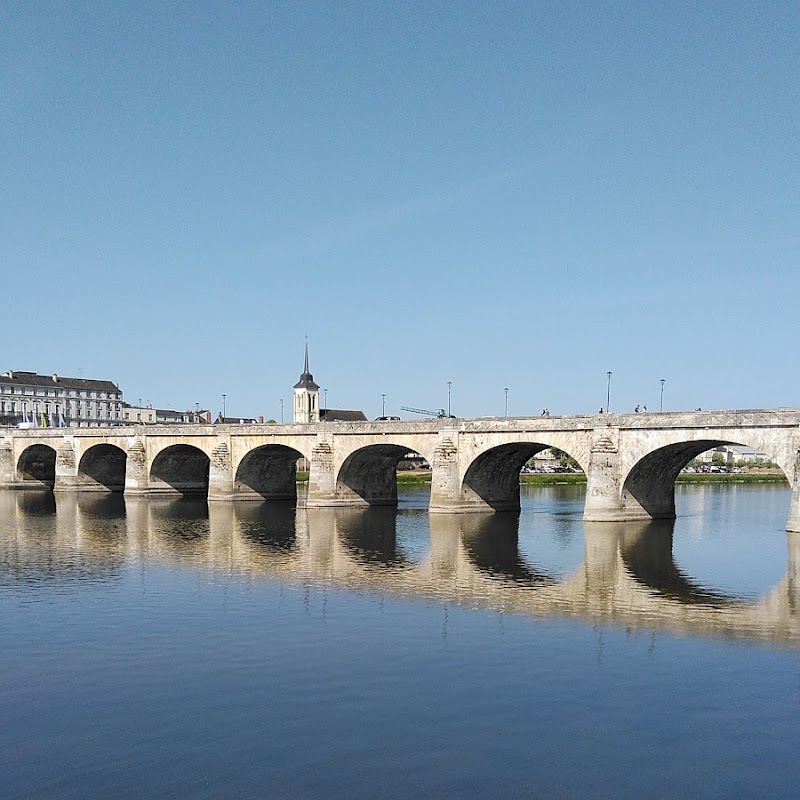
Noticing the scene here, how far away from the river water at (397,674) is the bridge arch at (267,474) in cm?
3239

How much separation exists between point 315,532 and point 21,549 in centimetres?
1699

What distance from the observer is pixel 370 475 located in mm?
74750

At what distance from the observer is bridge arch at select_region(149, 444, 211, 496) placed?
8575cm

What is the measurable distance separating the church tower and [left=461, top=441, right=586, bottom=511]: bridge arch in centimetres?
11324

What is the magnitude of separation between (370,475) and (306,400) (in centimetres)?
10893

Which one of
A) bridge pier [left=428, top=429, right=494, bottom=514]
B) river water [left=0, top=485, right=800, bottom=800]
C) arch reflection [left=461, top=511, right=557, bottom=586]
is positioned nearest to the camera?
river water [left=0, top=485, right=800, bottom=800]

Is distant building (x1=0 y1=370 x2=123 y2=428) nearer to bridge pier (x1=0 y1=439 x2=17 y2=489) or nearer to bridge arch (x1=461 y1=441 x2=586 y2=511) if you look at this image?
bridge pier (x1=0 y1=439 x2=17 y2=489)

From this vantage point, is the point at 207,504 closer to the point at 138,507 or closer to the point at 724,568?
the point at 138,507

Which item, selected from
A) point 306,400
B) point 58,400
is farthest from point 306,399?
point 58,400

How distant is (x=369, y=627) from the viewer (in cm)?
2784

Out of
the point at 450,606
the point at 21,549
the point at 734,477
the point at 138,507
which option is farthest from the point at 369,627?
the point at 734,477

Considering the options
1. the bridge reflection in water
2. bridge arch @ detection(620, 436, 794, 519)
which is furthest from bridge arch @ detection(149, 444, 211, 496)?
bridge arch @ detection(620, 436, 794, 519)

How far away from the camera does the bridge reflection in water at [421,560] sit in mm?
31438

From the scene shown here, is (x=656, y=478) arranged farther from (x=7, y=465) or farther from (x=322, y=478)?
(x=7, y=465)
